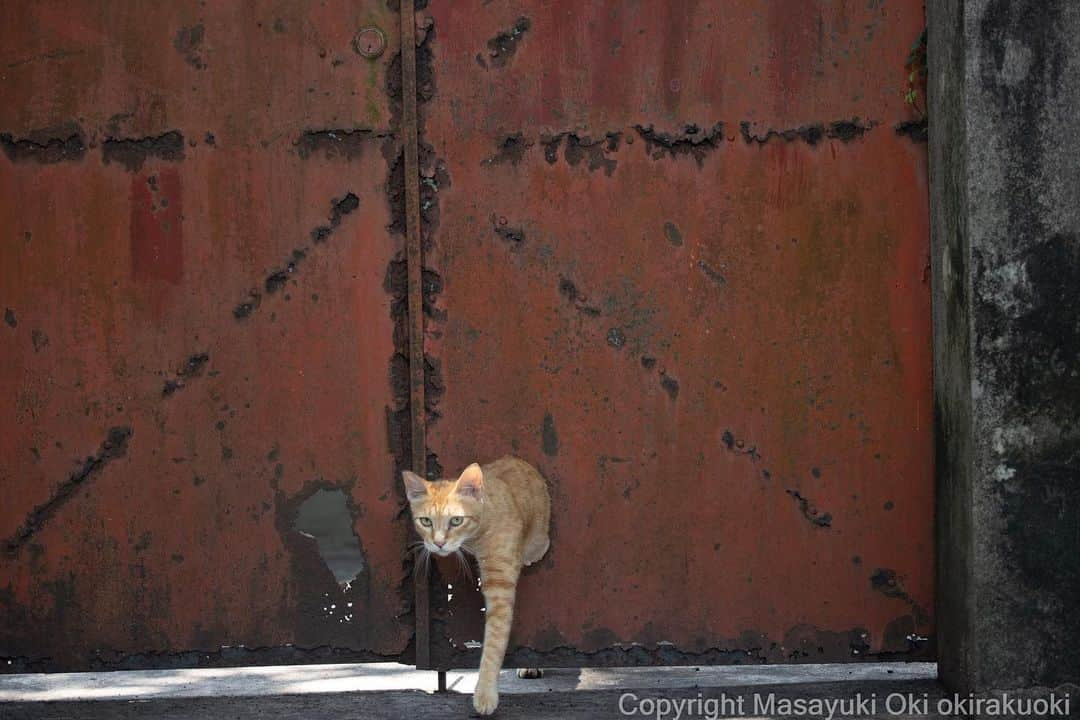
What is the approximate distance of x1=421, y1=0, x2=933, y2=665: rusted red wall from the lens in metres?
4.40

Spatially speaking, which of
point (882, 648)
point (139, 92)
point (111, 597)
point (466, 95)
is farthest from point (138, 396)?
point (882, 648)

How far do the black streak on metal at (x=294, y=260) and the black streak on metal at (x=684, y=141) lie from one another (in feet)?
3.45

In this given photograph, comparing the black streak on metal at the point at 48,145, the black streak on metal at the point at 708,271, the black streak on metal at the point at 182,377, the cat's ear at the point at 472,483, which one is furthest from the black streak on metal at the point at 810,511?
the black streak on metal at the point at 48,145

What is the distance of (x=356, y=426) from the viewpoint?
14.6ft

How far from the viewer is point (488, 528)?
166 inches

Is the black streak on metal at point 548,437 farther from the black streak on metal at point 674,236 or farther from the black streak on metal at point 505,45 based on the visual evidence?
the black streak on metal at point 505,45

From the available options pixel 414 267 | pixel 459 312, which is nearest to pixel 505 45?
pixel 414 267

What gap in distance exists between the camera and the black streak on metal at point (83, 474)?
443 cm

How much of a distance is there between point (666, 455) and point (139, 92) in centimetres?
226

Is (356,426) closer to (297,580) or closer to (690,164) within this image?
(297,580)

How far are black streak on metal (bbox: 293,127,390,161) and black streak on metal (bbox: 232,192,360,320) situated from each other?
0.49ft

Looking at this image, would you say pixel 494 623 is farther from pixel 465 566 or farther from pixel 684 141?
pixel 684 141

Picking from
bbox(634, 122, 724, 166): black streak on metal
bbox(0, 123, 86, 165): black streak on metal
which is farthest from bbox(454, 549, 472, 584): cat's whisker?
bbox(0, 123, 86, 165): black streak on metal

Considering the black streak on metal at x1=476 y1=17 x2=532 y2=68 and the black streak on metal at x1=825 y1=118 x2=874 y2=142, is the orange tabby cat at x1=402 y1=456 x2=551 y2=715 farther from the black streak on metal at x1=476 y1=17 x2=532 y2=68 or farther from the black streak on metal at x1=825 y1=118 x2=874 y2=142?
the black streak on metal at x1=825 y1=118 x2=874 y2=142
